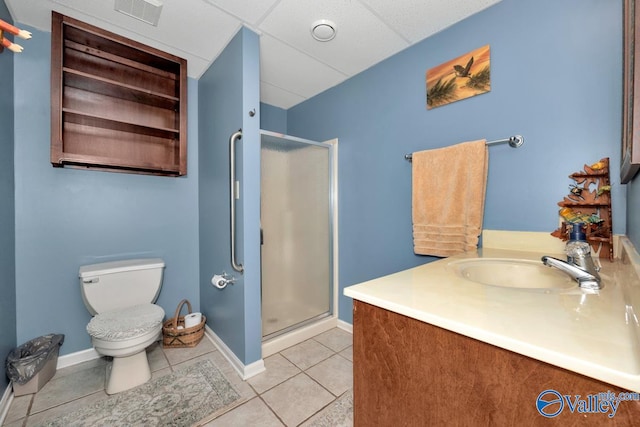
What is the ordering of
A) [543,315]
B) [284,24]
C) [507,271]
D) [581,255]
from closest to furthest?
[543,315] → [581,255] → [507,271] → [284,24]

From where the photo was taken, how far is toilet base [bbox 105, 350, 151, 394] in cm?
150

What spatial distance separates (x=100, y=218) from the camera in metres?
1.90

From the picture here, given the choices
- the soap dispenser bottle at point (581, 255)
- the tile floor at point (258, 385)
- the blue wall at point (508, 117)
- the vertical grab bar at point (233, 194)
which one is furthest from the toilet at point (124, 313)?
the soap dispenser bottle at point (581, 255)

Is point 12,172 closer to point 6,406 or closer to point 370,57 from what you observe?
point 6,406

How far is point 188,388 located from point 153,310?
1.81 ft

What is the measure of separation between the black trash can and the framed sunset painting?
2913mm

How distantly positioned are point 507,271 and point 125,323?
2078 millimetres

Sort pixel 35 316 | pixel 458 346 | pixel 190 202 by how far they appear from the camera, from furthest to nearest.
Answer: pixel 190 202 < pixel 35 316 < pixel 458 346

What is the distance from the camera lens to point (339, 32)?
1688 millimetres

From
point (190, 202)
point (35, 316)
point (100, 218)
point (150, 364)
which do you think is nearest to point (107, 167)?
point (100, 218)

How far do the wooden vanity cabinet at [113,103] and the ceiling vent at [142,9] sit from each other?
0.28 m

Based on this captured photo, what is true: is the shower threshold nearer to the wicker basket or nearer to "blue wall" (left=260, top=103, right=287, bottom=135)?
the wicker basket

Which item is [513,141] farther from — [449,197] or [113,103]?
[113,103]

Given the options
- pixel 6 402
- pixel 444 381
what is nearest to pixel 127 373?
pixel 6 402
